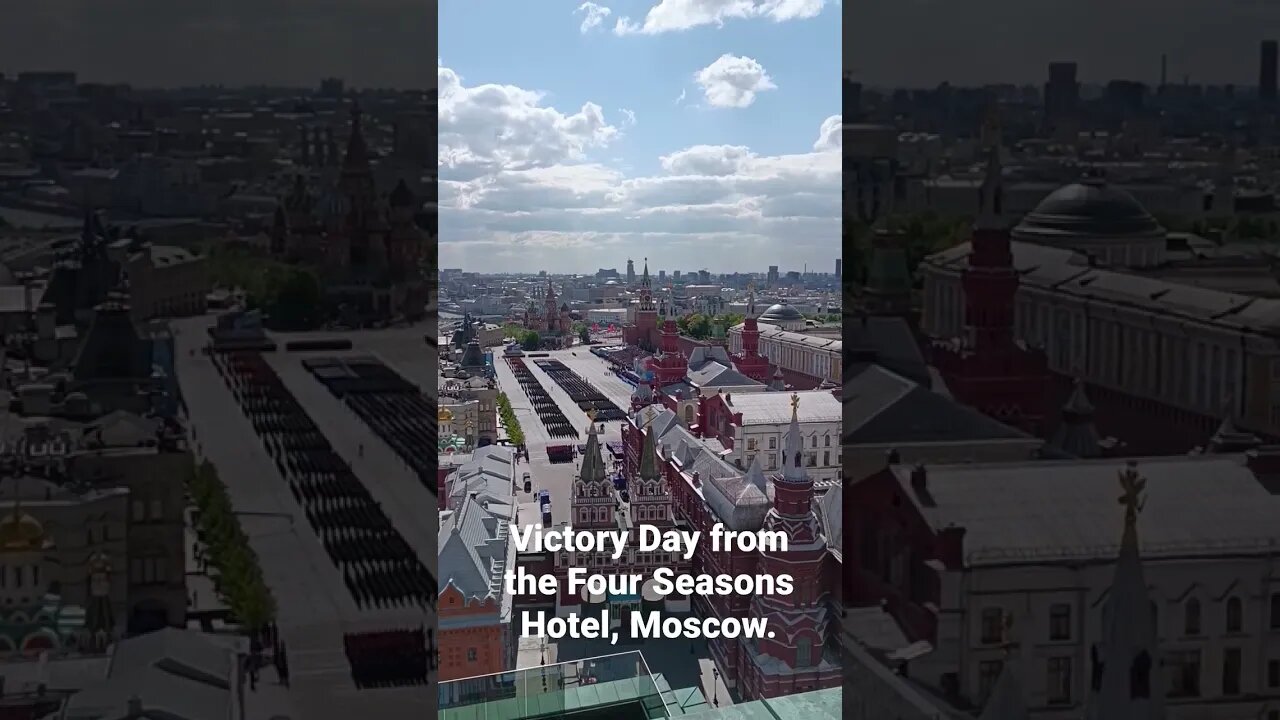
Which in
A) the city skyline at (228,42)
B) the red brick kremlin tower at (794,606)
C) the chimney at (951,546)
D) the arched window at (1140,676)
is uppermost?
the city skyline at (228,42)

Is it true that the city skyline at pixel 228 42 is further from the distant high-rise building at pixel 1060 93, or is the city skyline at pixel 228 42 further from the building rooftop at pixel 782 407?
the building rooftop at pixel 782 407

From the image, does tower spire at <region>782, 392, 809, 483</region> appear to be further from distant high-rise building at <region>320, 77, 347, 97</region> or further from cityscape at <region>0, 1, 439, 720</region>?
distant high-rise building at <region>320, 77, 347, 97</region>

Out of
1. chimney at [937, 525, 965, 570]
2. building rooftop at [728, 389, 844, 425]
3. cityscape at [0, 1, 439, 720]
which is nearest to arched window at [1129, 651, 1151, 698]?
chimney at [937, 525, 965, 570]

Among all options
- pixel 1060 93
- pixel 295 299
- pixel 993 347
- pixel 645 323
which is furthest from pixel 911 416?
pixel 645 323

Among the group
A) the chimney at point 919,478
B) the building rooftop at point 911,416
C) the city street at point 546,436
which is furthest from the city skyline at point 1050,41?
the city street at point 546,436

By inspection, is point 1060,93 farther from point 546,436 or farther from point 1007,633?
point 546,436
